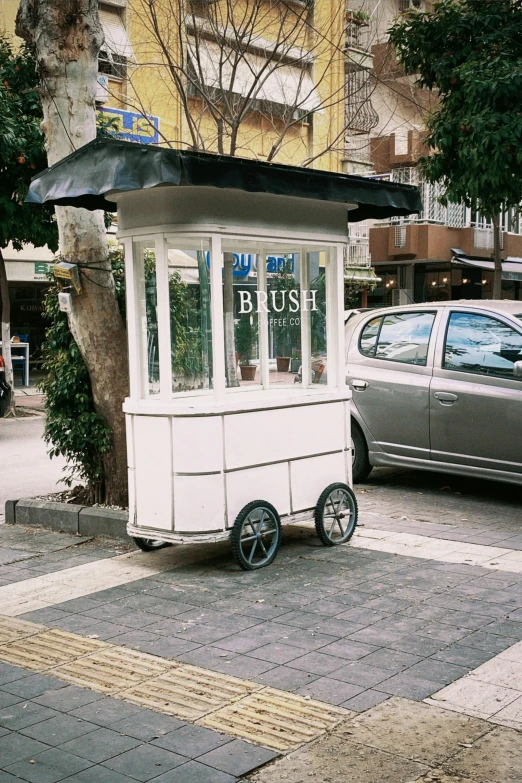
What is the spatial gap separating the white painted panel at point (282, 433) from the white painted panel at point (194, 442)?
0.13 m

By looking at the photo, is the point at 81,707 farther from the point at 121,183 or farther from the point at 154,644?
the point at 121,183

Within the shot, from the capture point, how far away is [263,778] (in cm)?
357

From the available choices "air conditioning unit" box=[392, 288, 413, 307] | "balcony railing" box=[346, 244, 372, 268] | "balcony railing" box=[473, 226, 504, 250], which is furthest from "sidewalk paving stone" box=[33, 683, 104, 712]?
"balcony railing" box=[473, 226, 504, 250]

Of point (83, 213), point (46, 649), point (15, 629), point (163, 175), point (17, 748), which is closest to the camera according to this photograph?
point (17, 748)

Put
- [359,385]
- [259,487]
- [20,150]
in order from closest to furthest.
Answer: [259,487] < [359,385] < [20,150]

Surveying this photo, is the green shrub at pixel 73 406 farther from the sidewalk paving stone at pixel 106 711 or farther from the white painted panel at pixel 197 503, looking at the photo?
the sidewalk paving stone at pixel 106 711

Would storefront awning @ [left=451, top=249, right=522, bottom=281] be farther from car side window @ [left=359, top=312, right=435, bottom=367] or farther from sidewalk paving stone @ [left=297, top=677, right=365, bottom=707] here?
sidewalk paving stone @ [left=297, top=677, right=365, bottom=707]

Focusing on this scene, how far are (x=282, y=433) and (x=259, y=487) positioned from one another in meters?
0.42

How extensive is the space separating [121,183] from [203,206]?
0.65m

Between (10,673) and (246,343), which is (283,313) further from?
(10,673)

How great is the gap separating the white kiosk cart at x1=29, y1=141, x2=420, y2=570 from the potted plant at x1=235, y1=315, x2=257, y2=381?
1 centimetres

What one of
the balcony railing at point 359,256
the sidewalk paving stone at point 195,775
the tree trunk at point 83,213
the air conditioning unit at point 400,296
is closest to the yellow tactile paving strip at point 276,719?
the sidewalk paving stone at point 195,775

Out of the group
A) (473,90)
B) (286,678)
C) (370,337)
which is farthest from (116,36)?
(286,678)

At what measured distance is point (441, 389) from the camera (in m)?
8.77
